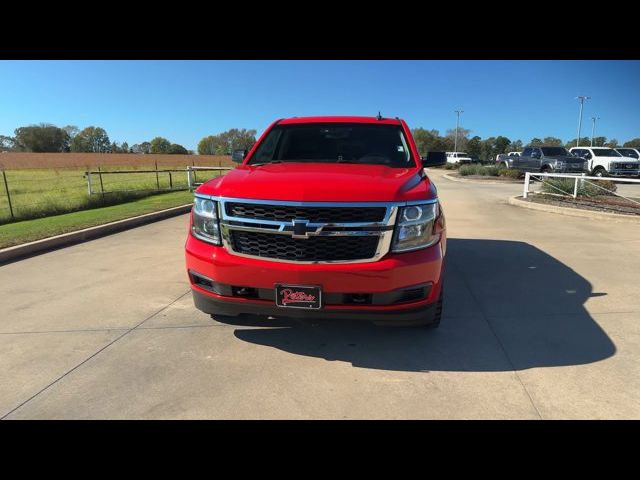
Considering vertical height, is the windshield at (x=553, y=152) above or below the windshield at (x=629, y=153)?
above

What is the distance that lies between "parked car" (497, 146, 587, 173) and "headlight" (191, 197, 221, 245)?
24.9 metres

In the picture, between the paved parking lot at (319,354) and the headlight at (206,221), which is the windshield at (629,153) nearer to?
the paved parking lot at (319,354)

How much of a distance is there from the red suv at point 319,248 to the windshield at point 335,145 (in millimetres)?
1142

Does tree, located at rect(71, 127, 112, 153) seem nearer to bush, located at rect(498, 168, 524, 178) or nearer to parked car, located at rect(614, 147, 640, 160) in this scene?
bush, located at rect(498, 168, 524, 178)

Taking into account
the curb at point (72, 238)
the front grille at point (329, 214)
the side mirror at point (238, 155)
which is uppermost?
the side mirror at point (238, 155)

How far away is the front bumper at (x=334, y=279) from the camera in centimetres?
281

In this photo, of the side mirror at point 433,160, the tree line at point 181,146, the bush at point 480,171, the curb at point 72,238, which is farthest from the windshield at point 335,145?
the tree line at point 181,146

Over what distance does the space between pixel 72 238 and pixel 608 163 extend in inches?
1063

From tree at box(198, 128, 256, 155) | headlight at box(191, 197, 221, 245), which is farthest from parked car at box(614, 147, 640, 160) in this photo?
tree at box(198, 128, 256, 155)

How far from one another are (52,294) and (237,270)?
10.0 feet

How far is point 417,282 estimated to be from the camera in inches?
114

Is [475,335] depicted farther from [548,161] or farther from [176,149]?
[176,149]

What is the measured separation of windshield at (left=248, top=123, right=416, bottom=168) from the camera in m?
4.29
